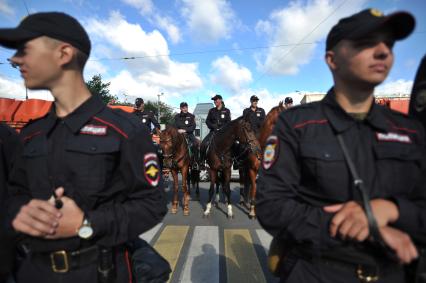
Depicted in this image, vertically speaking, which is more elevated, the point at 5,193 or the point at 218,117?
the point at 218,117

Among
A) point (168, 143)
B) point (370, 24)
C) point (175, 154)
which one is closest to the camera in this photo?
point (370, 24)

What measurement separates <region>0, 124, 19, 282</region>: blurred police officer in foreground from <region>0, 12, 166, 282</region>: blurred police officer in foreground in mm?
95

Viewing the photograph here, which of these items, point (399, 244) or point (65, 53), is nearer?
point (399, 244)

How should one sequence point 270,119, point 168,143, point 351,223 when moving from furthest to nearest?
point 168,143
point 270,119
point 351,223

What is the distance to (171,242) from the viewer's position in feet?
16.6

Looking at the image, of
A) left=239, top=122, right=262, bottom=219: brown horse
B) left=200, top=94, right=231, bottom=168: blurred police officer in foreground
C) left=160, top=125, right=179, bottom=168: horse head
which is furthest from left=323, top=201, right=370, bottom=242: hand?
left=200, top=94, right=231, bottom=168: blurred police officer in foreground

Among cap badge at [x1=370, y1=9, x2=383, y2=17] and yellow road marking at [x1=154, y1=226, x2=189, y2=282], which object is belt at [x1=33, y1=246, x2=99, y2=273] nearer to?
cap badge at [x1=370, y1=9, x2=383, y2=17]

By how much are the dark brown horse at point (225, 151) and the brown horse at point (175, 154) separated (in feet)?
2.21

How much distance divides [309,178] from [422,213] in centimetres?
45

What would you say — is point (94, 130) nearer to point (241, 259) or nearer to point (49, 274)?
point (49, 274)

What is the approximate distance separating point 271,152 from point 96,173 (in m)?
0.84

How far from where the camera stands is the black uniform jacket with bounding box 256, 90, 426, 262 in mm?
1248

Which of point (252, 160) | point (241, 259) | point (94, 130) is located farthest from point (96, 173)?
point (252, 160)

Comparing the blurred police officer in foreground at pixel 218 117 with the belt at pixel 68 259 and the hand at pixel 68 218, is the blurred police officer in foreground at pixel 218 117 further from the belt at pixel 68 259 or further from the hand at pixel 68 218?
the hand at pixel 68 218
